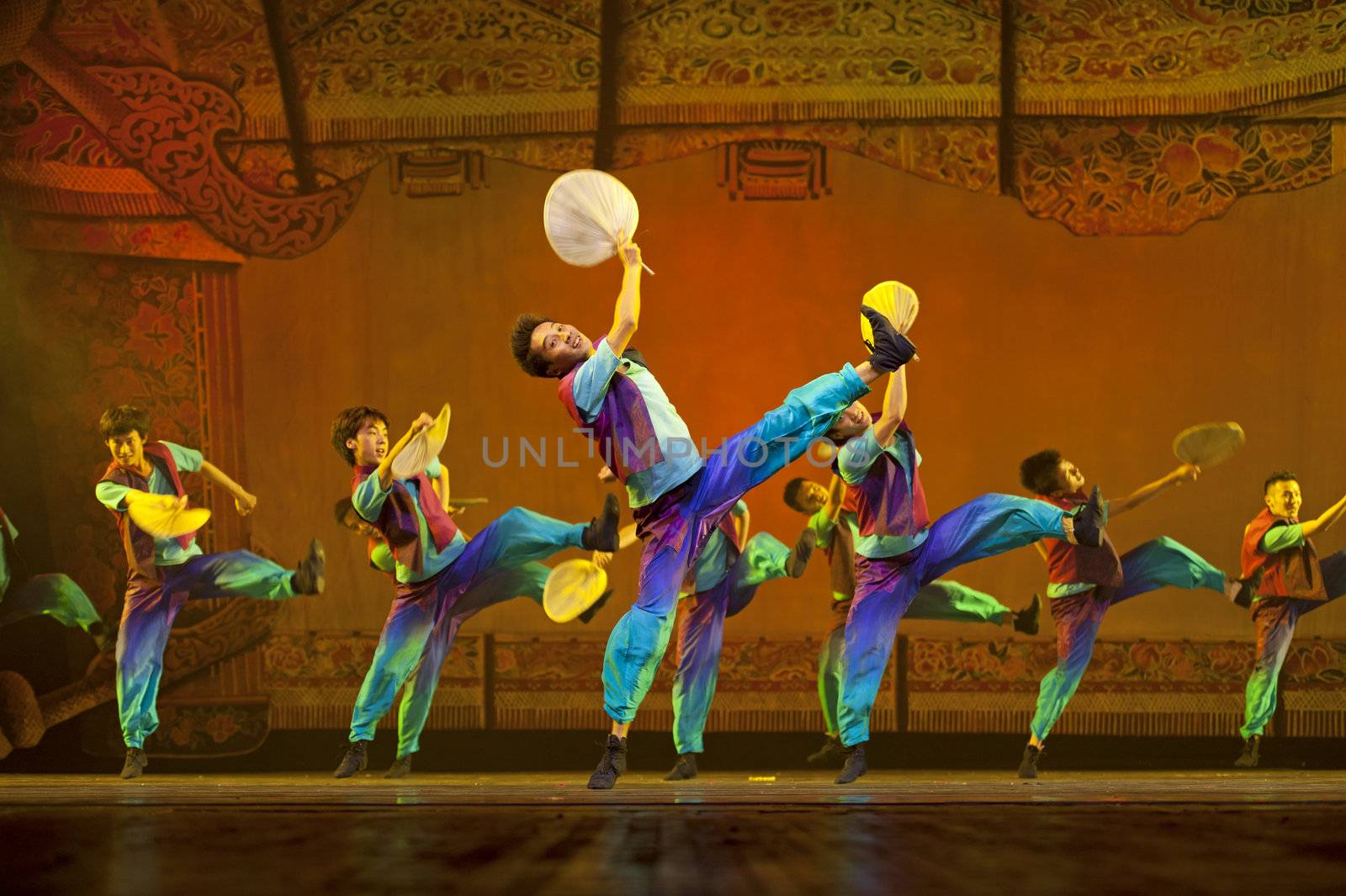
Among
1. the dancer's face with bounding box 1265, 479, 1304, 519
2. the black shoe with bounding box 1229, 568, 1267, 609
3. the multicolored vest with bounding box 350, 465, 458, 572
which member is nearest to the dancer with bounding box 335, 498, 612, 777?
the multicolored vest with bounding box 350, 465, 458, 572

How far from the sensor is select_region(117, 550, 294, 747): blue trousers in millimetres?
5043

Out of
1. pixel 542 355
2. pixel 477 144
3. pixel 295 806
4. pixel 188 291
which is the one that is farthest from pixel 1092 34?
pixel 295 806

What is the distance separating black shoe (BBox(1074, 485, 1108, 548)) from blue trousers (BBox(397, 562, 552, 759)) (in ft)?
6.12

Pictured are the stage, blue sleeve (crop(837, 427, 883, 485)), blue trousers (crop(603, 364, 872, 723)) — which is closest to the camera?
the stage

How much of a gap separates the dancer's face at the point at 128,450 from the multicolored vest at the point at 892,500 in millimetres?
2593

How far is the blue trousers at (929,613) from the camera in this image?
505cm

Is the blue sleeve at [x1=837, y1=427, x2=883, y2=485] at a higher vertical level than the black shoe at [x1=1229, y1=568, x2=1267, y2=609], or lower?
higher

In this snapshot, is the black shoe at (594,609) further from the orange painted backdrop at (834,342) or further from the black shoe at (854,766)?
the black shoe at (854,766)

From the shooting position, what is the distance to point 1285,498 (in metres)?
5.15

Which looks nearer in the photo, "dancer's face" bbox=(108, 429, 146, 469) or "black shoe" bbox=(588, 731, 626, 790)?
"black shoe" bbox=(588, 731, 626, 790)

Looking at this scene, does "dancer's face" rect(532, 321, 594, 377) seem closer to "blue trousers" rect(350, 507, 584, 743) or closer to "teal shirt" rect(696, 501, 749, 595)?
"blue trousers" rect(350, 507, 584, 743)

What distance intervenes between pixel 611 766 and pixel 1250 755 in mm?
2532

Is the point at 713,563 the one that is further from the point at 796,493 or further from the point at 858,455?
the point at 858,455

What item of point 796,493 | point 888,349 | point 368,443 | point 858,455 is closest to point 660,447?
point 888,349
